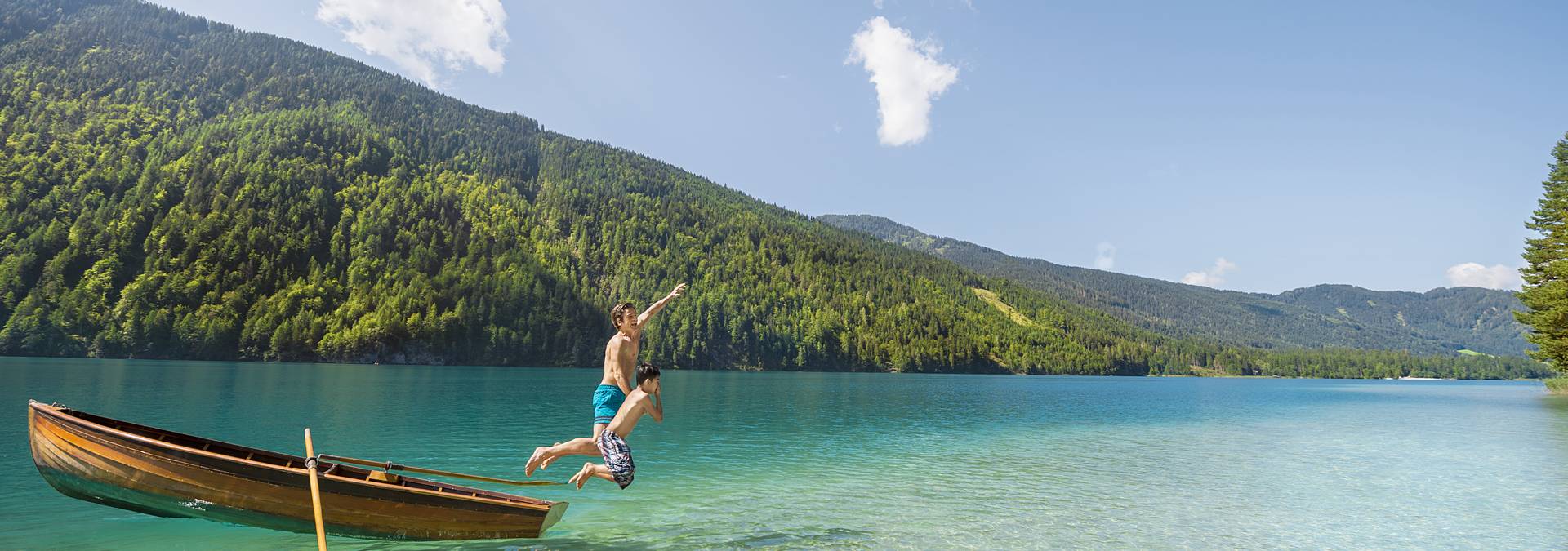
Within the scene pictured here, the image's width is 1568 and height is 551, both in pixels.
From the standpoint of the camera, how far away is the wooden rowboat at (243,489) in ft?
41.2

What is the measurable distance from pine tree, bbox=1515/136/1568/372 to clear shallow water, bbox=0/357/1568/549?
5872 mm

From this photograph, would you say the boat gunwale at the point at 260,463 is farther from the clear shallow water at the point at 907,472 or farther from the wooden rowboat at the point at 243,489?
the clear shallow water at the point at 907,472

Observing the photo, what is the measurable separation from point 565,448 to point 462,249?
19758cm

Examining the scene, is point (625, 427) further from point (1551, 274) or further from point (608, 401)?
point (1551, 274)

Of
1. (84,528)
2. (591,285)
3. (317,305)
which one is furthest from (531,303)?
(84,528)

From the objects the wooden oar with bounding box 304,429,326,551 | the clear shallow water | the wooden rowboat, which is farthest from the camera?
the clear shallow water

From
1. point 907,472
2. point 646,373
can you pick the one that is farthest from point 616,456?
point 907,472

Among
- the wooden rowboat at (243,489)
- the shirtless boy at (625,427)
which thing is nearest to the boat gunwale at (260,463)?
the wooden rowboat at (243,489)

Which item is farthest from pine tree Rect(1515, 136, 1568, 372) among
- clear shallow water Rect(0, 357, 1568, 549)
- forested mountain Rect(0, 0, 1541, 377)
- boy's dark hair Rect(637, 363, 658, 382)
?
forested mountain Rect(0, 0, 1541, 377)

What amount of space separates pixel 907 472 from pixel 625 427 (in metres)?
17.3

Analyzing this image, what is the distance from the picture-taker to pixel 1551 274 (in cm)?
5322

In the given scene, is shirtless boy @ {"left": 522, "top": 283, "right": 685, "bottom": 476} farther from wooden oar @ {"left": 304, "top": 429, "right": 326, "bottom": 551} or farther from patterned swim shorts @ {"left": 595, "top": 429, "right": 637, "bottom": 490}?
wooden oar @ {"left": 304, "top": 429, "right": 326, "bottom": 551}

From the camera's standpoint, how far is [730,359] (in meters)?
186

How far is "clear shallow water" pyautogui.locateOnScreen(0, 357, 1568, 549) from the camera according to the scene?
52.2 feet
